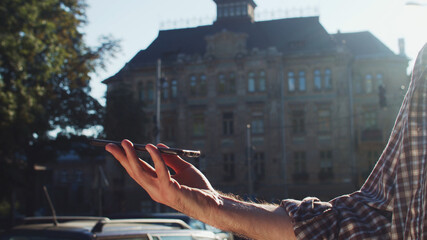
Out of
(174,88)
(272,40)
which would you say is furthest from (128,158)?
(272,40)

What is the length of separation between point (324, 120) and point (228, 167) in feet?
25.9

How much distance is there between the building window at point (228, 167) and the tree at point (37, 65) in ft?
63.0

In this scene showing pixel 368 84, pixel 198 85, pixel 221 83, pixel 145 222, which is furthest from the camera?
pixel 198 85

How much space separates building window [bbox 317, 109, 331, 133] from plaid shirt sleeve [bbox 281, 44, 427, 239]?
40319 mm

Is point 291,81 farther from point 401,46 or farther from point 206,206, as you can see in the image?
point 206,206

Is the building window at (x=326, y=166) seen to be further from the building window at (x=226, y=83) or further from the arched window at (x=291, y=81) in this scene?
the building window at (x=226, y=83)

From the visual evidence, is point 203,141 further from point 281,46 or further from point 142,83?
point 281,46

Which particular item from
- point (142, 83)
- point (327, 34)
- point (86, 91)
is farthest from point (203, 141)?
point (86, 91)

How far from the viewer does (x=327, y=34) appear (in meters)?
43.7

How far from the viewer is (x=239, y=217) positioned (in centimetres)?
149

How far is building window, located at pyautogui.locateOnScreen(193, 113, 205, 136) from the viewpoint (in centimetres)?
4297

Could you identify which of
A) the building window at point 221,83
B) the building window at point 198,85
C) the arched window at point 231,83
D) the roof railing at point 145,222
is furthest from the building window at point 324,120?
the roof railing at point 145,222

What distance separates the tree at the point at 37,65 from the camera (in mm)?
14062

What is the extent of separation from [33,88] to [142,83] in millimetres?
28279
